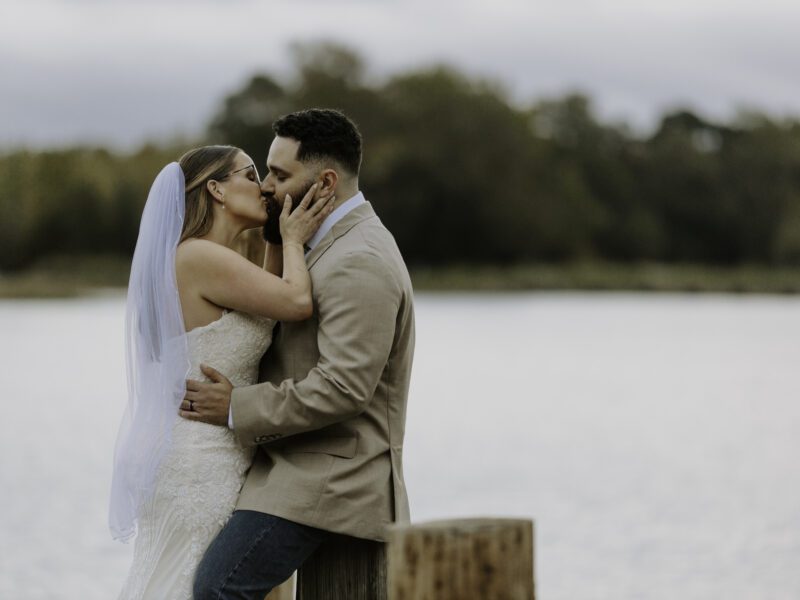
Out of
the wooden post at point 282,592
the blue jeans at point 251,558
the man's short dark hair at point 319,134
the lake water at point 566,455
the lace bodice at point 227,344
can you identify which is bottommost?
the lake water at point 566,455

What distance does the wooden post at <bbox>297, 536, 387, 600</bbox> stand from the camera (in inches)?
158

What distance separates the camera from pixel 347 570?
13.4 ft

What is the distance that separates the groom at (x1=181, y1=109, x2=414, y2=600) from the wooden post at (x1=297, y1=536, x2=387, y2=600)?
8 centimetres

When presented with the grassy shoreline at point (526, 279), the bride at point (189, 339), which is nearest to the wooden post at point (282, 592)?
the bride at point (189, 339)

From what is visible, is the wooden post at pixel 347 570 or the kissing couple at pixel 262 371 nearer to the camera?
the kissing couple at pixel 262 371

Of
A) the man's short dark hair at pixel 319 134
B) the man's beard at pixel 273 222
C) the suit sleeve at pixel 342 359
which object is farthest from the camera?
the man's beard at pixel 273 222

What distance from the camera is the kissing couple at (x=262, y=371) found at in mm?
3805

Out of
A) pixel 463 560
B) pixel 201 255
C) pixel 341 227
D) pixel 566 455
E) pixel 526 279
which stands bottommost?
pixel 526 279

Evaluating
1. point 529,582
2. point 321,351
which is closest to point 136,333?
point 321,351

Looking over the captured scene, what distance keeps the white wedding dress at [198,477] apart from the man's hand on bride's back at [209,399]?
0.13 ft

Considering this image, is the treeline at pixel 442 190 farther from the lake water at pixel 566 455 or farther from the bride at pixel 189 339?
the bride at pixel 189 339

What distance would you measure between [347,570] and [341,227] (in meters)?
1.07

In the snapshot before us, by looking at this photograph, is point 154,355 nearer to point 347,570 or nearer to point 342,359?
point 342,359

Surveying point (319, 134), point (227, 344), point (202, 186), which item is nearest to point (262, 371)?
point (227, 344)
